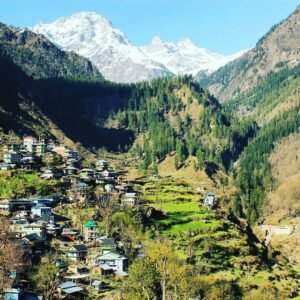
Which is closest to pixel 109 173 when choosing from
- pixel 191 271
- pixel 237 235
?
pixel 237 235

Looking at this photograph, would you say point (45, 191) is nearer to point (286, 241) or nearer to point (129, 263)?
point (129, 263)

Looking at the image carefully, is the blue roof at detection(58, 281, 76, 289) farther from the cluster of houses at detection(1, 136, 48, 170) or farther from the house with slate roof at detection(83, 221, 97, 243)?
the cluster of houses at detection(1, 136, 48, 170)

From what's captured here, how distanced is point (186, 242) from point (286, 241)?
6252 cm

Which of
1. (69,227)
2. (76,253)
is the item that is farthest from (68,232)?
(76,253)

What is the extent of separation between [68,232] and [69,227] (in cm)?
Result: 516

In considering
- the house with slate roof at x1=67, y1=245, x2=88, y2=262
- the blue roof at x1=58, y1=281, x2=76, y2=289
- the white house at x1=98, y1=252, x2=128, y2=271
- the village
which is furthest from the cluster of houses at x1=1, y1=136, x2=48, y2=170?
the blue roof at x1=58, y1=281, x2=76, y2=289

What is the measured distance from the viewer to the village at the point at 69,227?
9406 cm

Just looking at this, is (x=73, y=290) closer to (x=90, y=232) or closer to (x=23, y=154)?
(x=90, y=232)

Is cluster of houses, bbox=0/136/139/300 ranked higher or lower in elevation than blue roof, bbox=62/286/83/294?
higher

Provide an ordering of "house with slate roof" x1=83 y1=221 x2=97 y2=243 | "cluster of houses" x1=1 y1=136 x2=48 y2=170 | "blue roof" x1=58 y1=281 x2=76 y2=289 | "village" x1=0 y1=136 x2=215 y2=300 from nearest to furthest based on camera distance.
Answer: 1. "blue roof" x1=58 y1=281 x2=76 y2=289
2. "village" x1=0 y1=136 x2=215 y2=300
3. "house with slate roof" x1=83 y1=221 x2=97 y2=243
4. "cluster of houses" x1=1 y1=136 x2=48 y2=170

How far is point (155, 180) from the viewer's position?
622 feet

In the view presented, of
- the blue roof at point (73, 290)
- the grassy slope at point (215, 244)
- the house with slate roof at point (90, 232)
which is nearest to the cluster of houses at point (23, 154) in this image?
the grassy slope at point (215, 244)

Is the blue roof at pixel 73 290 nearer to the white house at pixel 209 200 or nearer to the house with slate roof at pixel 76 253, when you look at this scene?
the house with slate roof at pixel 76 253

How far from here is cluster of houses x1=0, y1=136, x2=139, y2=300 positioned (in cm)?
9488
